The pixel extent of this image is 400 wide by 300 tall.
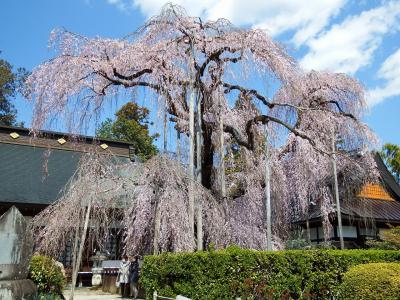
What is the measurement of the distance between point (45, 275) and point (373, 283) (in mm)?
6800

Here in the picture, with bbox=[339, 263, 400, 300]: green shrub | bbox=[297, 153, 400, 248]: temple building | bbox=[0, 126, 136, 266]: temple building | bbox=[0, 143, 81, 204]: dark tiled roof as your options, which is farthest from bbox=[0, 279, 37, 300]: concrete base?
bbox=[297, 153, 400, 248]: temple building

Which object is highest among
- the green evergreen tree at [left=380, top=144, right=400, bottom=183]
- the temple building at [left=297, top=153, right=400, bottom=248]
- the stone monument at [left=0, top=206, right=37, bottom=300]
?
the green evergreen tree at [left=380, top=144, right=400, bottom=183]

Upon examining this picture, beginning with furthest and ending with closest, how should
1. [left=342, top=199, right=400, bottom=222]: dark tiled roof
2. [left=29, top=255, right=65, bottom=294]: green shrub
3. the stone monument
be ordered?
[left=342, top=199, right=400, bottom=222]: dark tiled roof < [left=29, top=255, right=65, bottom=294]: green shrub < the stone monument

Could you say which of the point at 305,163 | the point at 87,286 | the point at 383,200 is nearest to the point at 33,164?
the point at 87,286

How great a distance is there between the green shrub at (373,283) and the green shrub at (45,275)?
20.5 feet

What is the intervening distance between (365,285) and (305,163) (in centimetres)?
618

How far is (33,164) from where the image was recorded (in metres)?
22.2

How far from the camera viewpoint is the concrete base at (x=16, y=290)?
7.48 m

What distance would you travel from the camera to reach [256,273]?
28.9 ft

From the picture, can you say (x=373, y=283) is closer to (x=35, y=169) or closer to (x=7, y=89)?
(x=35, y=169)

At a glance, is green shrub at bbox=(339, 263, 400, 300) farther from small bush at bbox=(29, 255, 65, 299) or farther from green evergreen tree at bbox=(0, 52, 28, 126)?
green evergreen tree at bbox=(0, 52, 28, 126)

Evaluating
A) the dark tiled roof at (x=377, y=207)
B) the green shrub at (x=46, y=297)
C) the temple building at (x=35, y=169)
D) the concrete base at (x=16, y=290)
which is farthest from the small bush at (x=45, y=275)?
the dark tiled roof at (x=377, y=207)

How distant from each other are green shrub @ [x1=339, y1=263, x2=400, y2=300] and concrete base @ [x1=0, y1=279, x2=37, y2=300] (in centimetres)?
561

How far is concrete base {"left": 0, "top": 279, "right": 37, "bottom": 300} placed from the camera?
7.48 metres
